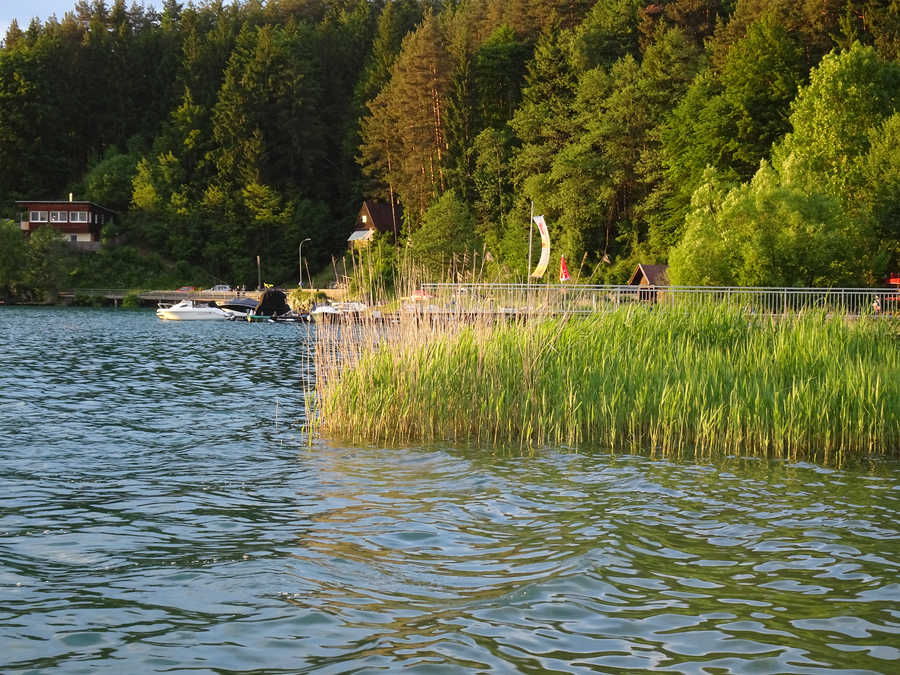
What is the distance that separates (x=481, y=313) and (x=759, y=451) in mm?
4341

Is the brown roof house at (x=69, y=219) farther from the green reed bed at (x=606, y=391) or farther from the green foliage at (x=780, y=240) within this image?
the green reed bed at (x=606, y=391)

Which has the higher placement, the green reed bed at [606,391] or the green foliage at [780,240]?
the green foliage at [780,240]

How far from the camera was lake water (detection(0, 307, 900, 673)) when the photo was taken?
17.3ft

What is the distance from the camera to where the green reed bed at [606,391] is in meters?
11.6

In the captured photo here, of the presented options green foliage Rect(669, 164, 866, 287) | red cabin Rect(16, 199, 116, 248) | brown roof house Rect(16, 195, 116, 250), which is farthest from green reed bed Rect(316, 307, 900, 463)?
red cabin Rect(16, 199, 116, 248)

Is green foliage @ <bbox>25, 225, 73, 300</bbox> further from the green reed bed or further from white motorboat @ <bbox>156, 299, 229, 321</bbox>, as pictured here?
the green reed bed

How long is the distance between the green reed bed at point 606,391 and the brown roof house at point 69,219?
287 feet

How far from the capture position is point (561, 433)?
1280 centimetres

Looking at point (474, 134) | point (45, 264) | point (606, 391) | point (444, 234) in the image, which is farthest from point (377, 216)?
point (606, 391)

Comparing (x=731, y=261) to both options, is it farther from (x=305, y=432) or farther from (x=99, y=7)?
(x=99, y=7)

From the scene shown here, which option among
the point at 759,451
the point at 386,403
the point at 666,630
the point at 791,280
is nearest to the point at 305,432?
the point at 386,403

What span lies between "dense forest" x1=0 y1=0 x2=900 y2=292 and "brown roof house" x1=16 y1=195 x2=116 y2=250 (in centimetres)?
210

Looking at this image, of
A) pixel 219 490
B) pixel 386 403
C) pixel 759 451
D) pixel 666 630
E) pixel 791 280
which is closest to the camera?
pixel 666 630

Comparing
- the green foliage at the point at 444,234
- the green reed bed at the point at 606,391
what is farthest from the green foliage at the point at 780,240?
Result: the green foliage at the point at 444,234
